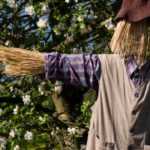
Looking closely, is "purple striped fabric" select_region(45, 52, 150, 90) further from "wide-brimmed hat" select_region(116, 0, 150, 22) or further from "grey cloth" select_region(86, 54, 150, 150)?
"wide-brimmed hat" select_region(116, 0, 150, 22)

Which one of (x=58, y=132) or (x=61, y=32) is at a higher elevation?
(x=61, y=32)

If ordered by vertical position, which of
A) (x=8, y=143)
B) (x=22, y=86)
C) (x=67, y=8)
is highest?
(x=67, y=8)

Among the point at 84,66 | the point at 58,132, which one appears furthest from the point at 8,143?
the point at 84,66

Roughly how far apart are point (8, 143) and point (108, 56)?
2091mm

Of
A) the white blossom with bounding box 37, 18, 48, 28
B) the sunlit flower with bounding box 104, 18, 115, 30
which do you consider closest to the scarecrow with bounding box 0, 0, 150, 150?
the sunlit flower with bounding box 104, 18, 115, 30

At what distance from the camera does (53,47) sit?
535 centimetres

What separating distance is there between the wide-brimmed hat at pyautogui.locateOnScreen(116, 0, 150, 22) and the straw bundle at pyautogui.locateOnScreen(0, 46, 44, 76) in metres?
0.38

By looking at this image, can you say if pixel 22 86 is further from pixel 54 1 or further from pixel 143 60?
pixel 143 60

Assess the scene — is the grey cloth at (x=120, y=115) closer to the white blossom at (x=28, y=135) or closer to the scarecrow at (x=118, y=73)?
the scarecrow at (x=118, y=73)

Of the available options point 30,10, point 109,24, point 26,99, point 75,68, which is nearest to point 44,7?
point 30,10

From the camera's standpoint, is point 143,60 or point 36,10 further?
point 36,10

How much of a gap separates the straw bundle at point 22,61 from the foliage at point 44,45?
172 centimetres

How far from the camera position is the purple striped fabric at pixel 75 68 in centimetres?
346

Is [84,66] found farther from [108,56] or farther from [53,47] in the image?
[53,47]
